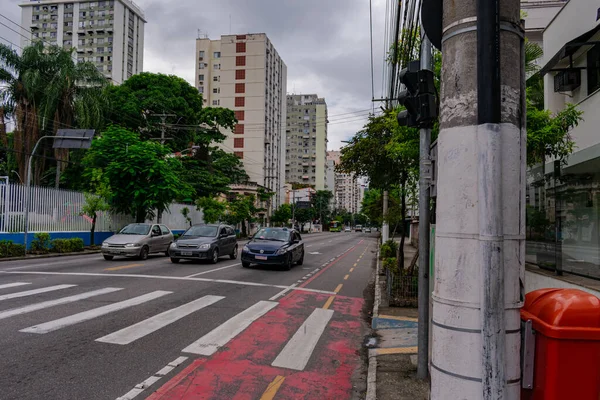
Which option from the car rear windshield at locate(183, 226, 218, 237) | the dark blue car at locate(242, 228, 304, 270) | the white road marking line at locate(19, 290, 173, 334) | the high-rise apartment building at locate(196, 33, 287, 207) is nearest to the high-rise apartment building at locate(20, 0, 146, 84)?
the high-rise apartment building at locate(196, 33, 287, 207)

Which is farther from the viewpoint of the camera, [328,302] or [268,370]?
[328,302]

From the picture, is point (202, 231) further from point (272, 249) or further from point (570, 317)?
point (570, 317)

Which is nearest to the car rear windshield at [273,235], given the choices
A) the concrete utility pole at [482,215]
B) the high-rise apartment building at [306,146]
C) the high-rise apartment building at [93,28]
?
the concrete utility pole at [482,215]

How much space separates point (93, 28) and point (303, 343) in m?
101

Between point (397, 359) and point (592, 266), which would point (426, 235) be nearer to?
point (397, 359)

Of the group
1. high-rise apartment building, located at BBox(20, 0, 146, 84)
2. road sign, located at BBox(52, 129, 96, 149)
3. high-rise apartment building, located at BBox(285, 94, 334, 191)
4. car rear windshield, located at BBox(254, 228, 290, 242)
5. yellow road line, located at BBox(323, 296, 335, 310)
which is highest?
high-rise apartment building, located at BBox(20, 0, 146, 84)

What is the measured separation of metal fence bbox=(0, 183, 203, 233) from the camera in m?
20.6

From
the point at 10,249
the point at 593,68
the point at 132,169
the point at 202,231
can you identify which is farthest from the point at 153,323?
the point at 132,169

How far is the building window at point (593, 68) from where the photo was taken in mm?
10992

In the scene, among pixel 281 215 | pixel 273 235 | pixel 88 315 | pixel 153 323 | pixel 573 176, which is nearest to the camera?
pixel 153 323

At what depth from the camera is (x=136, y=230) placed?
750 inches

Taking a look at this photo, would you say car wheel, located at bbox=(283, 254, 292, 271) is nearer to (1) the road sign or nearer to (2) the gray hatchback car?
(2) the gray hatchback car

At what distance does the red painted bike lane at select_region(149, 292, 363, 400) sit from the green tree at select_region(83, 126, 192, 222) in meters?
20.3

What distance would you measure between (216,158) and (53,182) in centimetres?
2484
